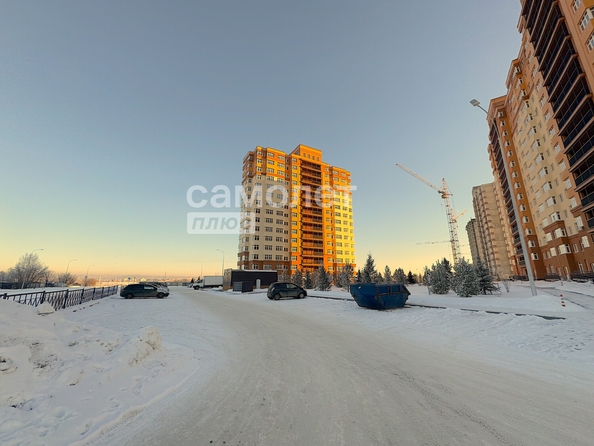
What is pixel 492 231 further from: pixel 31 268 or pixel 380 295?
pixel 31 268

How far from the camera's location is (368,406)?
3.81 m

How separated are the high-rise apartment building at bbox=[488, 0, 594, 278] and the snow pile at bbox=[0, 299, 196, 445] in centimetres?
3360

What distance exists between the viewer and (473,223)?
14212 centimetres

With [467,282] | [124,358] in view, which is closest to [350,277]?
[467,282]

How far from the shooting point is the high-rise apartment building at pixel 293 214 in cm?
7788

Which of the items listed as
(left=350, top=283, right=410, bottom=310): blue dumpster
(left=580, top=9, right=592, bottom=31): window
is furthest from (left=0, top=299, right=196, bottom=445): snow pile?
(left=580, top=9, right=592, bottom=31): window

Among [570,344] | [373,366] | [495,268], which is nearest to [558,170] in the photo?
[570,344]

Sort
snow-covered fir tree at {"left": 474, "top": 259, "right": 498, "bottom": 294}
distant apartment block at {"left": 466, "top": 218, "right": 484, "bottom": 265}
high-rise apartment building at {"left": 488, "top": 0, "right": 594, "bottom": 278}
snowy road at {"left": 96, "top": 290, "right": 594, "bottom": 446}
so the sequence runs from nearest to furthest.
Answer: snowy road at {"left": 96, "top": 290, "right": 594, "bottom": 446} < snow-covered fir tree at {"left": 474, "top": 259, "right": 498, "bottom": 294} < high-rise apartment building at {"left": 488, "top": 0, "right": 594, "bottom": 278} < distant apartment block at {"left": 466, "top": 218, "right": 484, "bottom": 265}

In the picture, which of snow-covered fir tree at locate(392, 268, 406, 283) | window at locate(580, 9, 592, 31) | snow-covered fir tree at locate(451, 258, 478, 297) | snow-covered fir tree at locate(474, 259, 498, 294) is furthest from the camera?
snow-covered fir tree at locate(392, 268, 406, 283)

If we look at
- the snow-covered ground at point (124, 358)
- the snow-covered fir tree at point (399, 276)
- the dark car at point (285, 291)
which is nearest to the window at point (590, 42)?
the snow-covered ground at point (124, 358)

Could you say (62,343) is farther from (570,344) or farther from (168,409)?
(570,344)

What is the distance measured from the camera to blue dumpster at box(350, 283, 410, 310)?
43.9 ft

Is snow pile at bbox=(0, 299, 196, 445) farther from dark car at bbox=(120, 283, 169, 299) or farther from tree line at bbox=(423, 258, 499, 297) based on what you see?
dark car at bbox=(120, 283, 169, 299)

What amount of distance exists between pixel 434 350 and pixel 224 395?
579 cm
